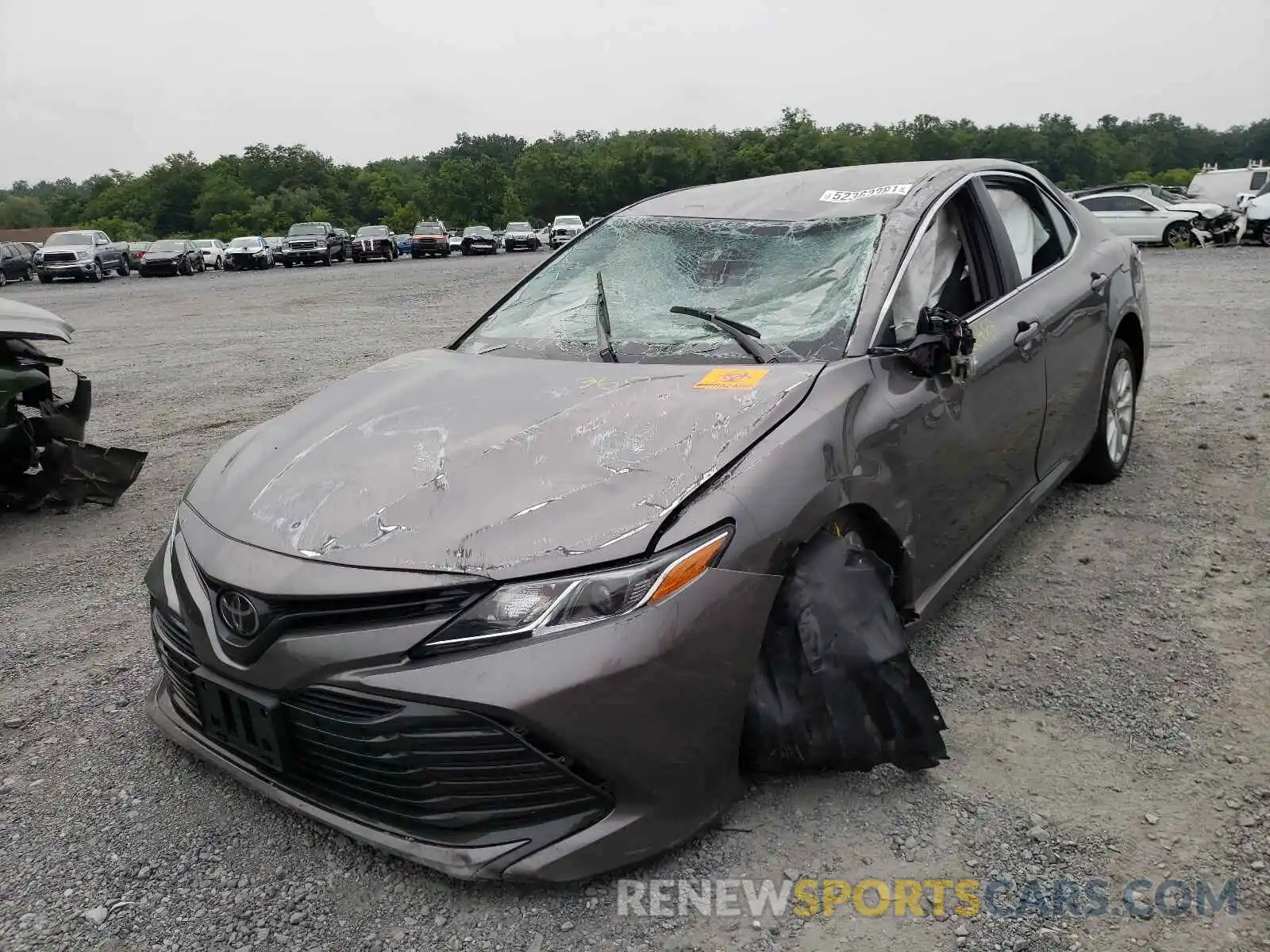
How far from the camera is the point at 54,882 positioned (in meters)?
2.32

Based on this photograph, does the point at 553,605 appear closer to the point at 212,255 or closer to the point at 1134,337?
the point at 1134,337

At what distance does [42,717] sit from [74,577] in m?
1.39

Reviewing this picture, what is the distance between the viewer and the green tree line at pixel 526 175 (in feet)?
268

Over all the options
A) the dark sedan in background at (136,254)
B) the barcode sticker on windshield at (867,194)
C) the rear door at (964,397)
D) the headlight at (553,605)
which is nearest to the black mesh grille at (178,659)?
the headlight at (553,605)

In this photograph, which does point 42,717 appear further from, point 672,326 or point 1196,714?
point 1196,714

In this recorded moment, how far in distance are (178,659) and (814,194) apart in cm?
247

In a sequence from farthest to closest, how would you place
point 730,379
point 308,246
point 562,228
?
point 562,228, point 308,246, point 730,379

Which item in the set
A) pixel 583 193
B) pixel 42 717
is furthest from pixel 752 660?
pixel 583 193

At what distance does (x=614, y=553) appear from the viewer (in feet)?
6.79

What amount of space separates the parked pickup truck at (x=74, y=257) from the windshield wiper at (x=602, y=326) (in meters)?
33.4

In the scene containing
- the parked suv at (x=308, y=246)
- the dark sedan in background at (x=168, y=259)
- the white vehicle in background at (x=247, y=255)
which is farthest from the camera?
the parked suv at (x=308, y=246)

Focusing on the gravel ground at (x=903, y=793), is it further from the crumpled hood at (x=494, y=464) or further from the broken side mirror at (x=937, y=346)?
the broken side mirror at (x=937, y=346)

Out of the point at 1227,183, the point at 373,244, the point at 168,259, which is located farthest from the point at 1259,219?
the point at 373,244

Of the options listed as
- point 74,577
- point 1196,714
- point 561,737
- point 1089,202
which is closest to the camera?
point 561,737
